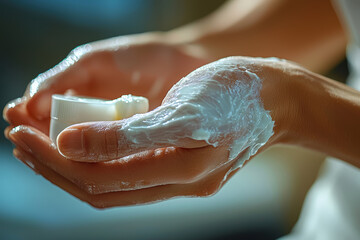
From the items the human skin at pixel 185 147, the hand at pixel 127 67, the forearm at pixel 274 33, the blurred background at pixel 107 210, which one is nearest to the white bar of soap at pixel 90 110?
the human skin at pixel 185 147

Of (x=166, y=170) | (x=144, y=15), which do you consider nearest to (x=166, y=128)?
(x=166, y=170)

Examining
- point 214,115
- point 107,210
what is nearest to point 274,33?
point 214,115

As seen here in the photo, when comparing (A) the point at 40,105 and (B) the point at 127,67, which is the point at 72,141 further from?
(B) the point at 127,67

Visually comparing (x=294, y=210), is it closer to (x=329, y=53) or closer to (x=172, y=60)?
(x=329, y=53)

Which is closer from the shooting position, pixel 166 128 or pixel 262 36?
pixel 166 128

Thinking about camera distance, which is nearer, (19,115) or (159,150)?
(159,150)

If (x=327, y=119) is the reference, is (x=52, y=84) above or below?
above

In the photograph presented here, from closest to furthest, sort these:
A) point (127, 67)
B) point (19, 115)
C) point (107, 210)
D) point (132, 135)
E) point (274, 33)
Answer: point (132, 135) → point (19, 115) → point (127, 67) → point (274, 33) → point (107, 210)

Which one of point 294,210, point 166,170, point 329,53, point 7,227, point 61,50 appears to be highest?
point 61,50
